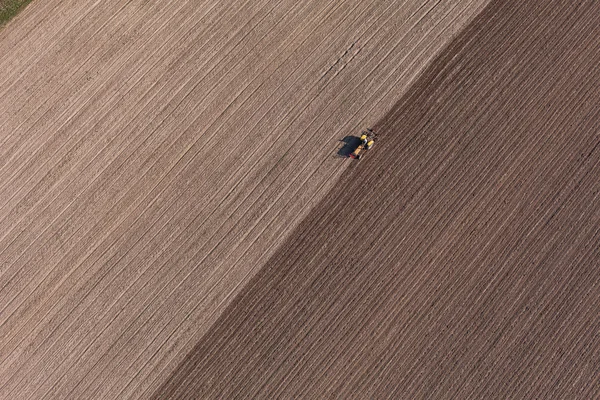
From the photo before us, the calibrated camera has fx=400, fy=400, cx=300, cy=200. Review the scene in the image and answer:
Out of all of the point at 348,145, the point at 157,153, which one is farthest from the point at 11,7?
the point at 348,145

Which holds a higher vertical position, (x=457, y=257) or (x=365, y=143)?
(x=365, y=143)

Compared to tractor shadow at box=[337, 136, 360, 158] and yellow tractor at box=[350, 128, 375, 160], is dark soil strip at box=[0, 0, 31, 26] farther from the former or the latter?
yellow tractor at box=[350, 128, 375, 160]

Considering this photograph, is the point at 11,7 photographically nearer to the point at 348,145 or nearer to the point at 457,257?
the point at 348,145

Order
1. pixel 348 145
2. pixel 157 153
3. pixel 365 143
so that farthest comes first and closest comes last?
pixel 348 145 < pixel 365 143 < pixel 157 153

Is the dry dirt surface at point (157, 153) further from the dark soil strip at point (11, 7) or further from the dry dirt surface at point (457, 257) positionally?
the dry dirt surface at point (457, 257)

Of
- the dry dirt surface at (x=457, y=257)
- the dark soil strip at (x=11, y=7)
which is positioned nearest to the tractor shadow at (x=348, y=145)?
the dry dirt surface at (x=457, y=257)

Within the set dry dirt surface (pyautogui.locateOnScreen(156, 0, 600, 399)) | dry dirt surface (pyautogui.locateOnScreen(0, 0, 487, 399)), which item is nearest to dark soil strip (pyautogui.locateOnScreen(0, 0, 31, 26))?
dry dirt surface (pyautogui.locateOnScreen(0, 0, 487, 399))
